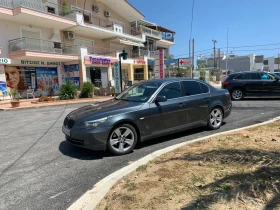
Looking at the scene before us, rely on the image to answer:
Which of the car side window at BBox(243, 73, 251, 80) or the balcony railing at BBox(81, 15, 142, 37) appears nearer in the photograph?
the car side window at BBox(243, 73, 251, 80)

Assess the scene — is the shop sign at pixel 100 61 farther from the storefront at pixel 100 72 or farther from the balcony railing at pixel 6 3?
the balcony railing at pixel 6 3

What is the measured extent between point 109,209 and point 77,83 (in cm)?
2086

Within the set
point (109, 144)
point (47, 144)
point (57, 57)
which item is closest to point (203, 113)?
point (109, 144)

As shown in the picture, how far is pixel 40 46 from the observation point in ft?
62.0

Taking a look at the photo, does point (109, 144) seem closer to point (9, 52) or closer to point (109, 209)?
point (109, 209)

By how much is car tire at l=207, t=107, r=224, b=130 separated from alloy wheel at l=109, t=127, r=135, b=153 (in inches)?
102

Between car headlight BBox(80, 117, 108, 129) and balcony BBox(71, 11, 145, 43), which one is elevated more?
balcony BBox(71, 11, 145, 43)

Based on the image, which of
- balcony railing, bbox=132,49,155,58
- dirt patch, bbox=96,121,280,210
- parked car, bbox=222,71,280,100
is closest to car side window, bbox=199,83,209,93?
dirt patch, bbox=96,121,280,210

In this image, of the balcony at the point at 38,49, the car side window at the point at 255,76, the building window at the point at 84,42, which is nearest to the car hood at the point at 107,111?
the car side window at the point at 255,76

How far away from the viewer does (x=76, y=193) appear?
313 centimetres

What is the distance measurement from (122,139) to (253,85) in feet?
34.8

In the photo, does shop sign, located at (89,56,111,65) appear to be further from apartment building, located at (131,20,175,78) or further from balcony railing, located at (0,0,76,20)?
apartment building, located at (131,20,175,78)

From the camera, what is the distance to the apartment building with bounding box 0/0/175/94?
17.5 m

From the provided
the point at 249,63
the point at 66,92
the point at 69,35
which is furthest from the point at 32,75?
the point at 249,63
